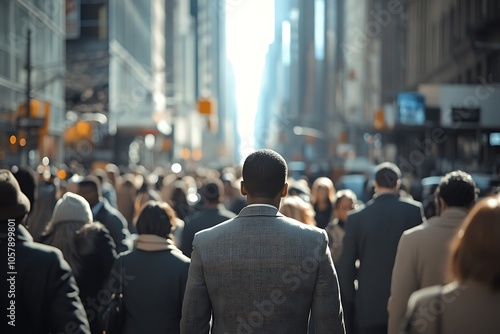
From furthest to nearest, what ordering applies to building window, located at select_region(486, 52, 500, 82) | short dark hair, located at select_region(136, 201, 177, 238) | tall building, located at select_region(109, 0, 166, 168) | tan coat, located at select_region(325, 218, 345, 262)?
tall building, located at select_region(109, 0, 166, 168) → building window, located at select_region(486, 52, 500, 82) → tan coat, located at select_region(325, 218, 345, 262) → short dark hair, located at select_region(136, 201, 177, 238)

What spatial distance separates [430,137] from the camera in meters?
46.2

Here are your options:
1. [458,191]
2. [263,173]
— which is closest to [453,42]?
[458,191]

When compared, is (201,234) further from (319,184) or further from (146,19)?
(146,19)

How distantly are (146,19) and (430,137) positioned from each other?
48.1 meters

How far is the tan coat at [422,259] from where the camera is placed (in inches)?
236

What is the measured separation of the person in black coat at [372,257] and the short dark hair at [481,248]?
184 inches

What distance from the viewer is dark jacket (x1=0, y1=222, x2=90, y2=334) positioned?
4734 mm

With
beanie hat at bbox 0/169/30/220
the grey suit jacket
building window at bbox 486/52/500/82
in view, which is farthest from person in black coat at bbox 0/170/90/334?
building window at bbox 486/52/500/82

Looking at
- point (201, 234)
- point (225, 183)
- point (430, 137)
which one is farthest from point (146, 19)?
point (201, 234)

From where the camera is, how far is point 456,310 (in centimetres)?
358

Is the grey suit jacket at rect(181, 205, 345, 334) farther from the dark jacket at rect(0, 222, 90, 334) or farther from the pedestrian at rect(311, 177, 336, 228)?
the pedestrian at rect(311, 177, 336, 228)

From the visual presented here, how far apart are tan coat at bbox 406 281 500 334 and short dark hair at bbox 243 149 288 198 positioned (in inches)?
61.8

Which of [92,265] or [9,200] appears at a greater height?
[9,200]

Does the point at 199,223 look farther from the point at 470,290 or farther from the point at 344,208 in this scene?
the point at 470,290
